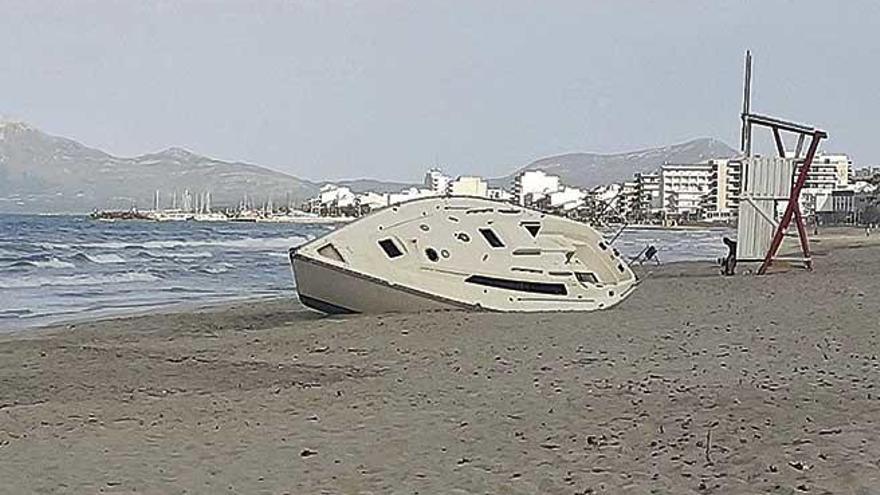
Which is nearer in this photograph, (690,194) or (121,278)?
(121,278)

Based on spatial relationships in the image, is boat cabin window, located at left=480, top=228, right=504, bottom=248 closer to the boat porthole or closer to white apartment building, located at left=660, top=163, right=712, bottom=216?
the boat porthole

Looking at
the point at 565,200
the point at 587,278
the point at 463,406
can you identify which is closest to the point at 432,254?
the point at 587,278

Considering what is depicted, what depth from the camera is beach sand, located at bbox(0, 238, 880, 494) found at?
6836 millimetres

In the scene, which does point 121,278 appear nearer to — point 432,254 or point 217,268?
point 217,268

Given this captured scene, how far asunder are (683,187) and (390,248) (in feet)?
576

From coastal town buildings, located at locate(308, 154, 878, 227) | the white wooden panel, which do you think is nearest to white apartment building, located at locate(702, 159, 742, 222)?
coastal town buildings, located at locate(308, 154, 878, 227)

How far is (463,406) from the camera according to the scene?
374 inches

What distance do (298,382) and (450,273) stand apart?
23.2ft

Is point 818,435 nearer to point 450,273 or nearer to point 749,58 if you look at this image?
point 450,273

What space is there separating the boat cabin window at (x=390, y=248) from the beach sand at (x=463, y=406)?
1.11m

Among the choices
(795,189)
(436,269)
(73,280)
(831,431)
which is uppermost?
(795,189)

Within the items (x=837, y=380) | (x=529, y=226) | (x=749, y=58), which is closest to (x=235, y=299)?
(x=529, y=226)

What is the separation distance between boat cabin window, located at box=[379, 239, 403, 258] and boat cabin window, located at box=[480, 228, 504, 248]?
4.97 feet

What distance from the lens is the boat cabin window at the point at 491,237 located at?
61.5 feet
